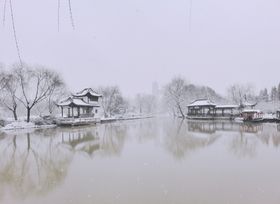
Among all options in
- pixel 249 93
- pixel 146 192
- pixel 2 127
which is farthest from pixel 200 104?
pixel 146 192

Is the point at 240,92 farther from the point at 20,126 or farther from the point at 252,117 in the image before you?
the point at 20,126

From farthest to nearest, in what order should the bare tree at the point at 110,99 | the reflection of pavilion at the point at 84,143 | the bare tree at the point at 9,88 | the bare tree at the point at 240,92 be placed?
the bare tree at the point at 240,92, the bare tree at the point at 110,99, the bare tree at the point at 9,88, the reflection of pavilion at the point at 84,143

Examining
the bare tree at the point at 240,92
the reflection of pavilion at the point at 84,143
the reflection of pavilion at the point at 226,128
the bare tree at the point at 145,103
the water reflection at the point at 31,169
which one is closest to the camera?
the water reflection at the point at 31,169

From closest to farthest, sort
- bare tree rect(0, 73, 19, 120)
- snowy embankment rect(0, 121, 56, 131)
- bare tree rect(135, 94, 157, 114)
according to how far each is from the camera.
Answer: snowy embankment rect(0, 121, 56, 131) → bare tree rect(0, 73, 19, 120) → bare tree rect(135, 94, 157, 114)

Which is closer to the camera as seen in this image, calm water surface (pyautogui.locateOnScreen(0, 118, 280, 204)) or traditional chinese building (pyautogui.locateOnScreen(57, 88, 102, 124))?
calm water surface (pyautogui.locateOnScreen(0, 118, 280, 204))

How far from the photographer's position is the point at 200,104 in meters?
51.7

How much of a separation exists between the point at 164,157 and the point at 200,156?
164cm

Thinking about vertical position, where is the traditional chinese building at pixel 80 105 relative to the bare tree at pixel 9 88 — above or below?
below

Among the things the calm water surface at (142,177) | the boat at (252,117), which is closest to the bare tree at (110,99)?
the boat at (252,117)

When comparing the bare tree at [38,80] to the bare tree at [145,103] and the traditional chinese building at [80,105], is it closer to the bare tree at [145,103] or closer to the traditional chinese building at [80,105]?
the traditional chinese building at [80,105]

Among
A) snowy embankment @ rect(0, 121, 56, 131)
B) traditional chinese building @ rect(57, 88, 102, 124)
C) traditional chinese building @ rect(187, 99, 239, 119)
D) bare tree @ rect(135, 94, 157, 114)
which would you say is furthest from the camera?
bare tree @ rect(135, 94, 157, 114)

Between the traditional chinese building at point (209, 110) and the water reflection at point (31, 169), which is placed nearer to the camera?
the water reflection at point (31, 169)

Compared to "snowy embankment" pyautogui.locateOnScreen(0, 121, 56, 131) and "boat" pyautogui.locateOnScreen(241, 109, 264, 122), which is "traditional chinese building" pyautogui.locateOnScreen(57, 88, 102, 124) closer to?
"snowy embankment" pyautogui.locateOnScreen(0, 121, 56, 131)

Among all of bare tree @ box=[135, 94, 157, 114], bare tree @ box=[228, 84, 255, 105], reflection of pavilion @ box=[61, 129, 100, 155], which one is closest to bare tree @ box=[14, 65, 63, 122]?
reflection of pavilion @ box=[61, 129, 100, 155]
